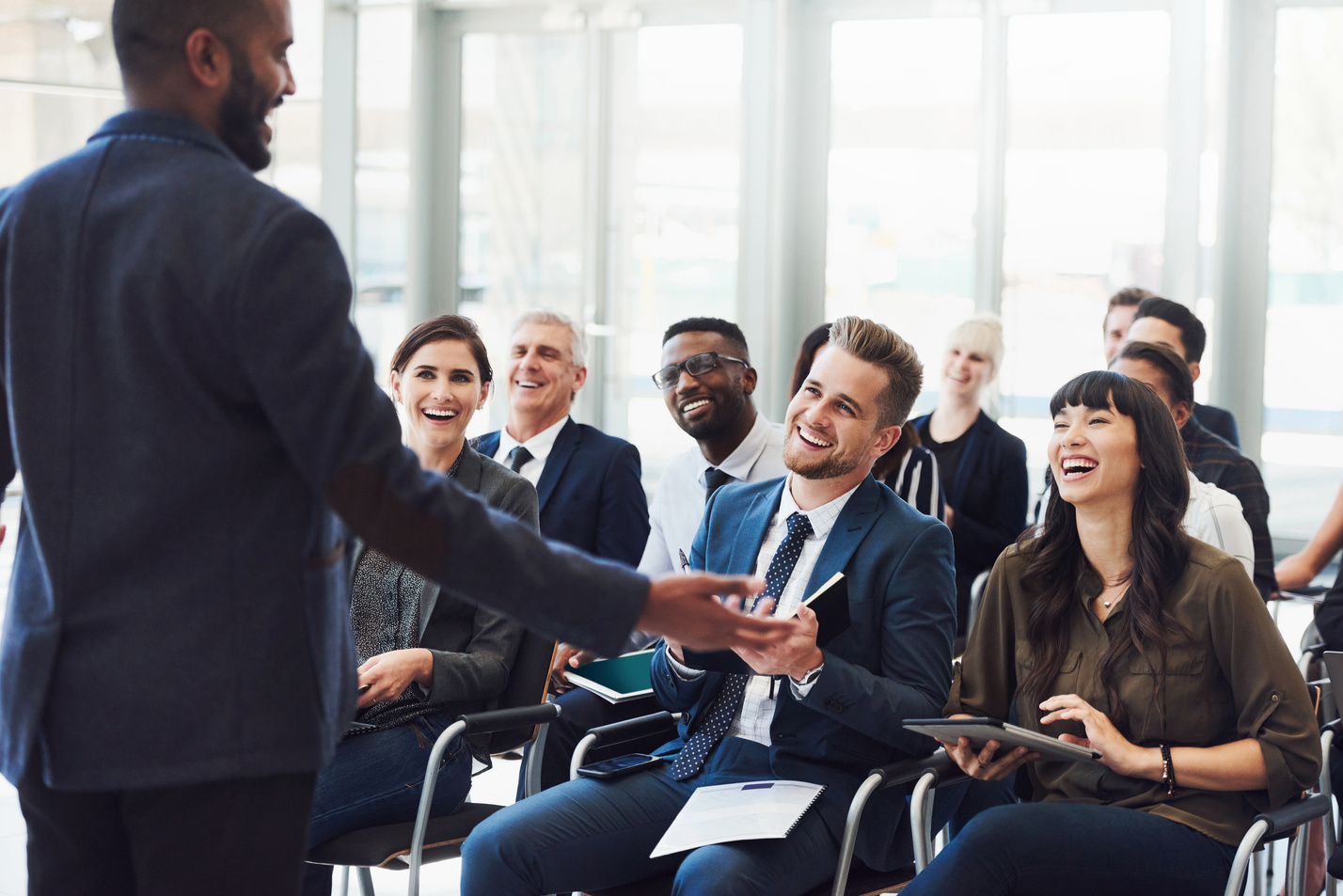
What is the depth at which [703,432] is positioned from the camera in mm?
3600

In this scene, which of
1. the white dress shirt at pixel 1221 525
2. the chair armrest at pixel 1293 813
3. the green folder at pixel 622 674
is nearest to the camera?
the chair armrest at pixel 1293 813

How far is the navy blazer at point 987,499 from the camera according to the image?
4297 millimetres

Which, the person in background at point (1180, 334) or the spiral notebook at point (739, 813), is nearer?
the spiral notebook at point (739, 813)

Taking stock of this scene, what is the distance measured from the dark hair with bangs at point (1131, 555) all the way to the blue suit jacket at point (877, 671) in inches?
7.4

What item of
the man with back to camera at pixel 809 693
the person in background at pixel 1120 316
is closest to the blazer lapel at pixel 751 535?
the man with back to camera at pixel 809 693

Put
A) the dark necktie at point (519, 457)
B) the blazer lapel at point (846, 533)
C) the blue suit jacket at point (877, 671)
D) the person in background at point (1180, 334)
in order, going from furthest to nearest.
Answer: the person in background at point (1180, 334) < the dark necktie at point (519, 457) < the blazer lapel at point (846, 533) < the blue suit jacket at point (877, 671)

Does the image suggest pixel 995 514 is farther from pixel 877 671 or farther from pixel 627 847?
pixel 627 847

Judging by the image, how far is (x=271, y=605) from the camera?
3.85ft

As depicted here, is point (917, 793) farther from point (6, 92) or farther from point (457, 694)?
point (6, 92)

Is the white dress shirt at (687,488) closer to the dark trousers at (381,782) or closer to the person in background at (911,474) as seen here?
the person in background at (911,474)

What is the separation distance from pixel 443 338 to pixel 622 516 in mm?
796

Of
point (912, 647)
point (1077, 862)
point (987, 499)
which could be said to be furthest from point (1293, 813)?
point (987, 499)

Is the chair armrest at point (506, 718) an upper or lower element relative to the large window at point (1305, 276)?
lower

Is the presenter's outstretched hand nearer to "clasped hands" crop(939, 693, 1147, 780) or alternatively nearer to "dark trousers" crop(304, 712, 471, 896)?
"clasped hands" crop(939, 693, 1147, 780)
